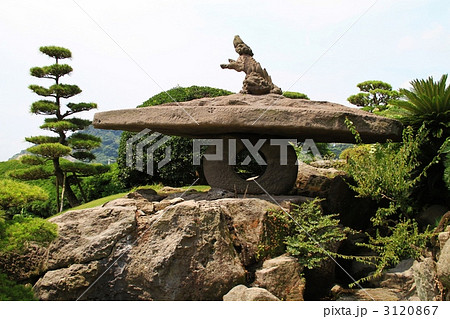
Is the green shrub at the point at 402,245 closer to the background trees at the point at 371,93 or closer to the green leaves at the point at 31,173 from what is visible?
the green leaves at the point at 31,173

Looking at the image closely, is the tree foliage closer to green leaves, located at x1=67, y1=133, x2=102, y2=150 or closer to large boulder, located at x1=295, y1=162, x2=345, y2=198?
large boulder, located at x1=295, y1=162, x2=345, y2=198

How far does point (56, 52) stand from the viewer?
38.8 feet

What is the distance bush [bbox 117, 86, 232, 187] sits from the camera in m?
10.6

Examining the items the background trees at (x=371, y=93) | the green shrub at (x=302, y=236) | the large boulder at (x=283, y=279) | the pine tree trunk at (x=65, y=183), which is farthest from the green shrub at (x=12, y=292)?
the background trees at (x=371, y=93)

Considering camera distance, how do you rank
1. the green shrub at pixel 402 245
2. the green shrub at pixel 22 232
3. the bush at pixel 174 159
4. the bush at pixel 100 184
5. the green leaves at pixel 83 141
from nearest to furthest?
the green shrub at pixel 22 232 < the green shrub at pixel 402 245 < the bush at pixel 174 159 < the green leaves at pixel 83 141 < the bush at pixel 100 184

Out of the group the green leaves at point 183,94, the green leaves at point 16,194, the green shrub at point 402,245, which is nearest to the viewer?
the green leaves at point 16,194

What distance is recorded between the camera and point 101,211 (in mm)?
5617

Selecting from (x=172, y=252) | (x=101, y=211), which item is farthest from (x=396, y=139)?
(x=101, y=211)

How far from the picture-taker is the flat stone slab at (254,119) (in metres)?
6.38

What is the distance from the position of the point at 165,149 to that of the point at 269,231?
5.62 metres

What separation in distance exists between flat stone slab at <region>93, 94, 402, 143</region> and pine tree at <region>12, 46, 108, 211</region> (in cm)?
472

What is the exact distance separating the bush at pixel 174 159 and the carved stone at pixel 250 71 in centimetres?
300

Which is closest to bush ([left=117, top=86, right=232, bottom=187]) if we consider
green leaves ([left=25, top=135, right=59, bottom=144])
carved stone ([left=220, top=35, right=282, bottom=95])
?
green leaves ([left=25, top=135, right=59, bottom=144])
